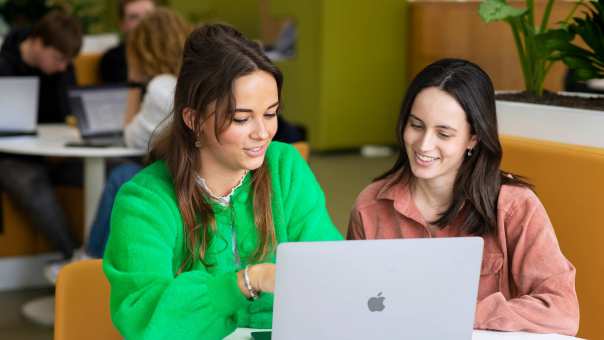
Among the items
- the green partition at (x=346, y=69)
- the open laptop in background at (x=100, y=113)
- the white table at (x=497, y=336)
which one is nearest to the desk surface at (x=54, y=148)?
the open laptop in background at (x=100, y=113)

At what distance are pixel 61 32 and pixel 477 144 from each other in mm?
2983

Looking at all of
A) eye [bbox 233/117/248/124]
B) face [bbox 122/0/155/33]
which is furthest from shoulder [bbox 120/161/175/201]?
face [bbox 122/0/155/33]

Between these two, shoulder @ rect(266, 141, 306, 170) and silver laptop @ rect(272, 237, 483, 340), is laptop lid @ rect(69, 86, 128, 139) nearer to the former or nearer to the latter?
shoulder @ rect(266, 141, 306, 170)

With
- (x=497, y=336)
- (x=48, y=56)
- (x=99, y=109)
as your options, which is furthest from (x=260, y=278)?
(x=48, y=56)

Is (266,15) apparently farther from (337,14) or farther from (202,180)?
(202,180)

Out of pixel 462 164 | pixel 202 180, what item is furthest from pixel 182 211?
pixel 462 164

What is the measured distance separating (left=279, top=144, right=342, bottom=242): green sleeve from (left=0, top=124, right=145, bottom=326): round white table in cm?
219

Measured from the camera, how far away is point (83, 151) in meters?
4.12

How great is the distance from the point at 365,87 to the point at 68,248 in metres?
3.80

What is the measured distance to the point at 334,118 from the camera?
25.8 ft

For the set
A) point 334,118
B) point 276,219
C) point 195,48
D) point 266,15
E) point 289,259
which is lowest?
point 334,118

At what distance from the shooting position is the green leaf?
2.98 meters

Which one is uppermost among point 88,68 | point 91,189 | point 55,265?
point 88,68

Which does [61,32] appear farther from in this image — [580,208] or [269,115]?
[269,115]
